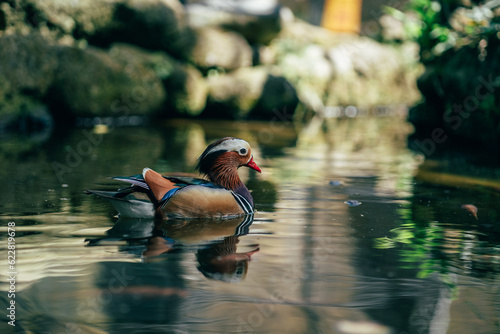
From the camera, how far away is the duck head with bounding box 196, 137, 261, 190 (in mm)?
5418

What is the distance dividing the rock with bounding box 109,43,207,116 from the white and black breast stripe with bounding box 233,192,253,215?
11733 millimetres

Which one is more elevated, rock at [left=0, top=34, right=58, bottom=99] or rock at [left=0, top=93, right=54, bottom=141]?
rock at [left=0, top=34, right=58, bottom=99]

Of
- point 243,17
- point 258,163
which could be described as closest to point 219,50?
point 243,17

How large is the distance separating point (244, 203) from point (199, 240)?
0.85m

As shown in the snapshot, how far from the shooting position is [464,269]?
4.29m

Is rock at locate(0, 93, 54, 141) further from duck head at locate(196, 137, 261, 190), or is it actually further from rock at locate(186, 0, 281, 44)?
duck head at locate(196, 137, 261, 190)

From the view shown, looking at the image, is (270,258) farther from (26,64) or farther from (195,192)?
(26,64)

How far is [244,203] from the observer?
5.50 meters

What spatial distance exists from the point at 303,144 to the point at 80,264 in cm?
839

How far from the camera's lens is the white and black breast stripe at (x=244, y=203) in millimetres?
5441

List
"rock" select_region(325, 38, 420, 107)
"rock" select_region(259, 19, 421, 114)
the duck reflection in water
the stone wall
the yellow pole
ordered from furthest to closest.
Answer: the yellow pole
"rock" select_region(325, 38, 420, 107)
"rock" select_region(259, 19, 421, 114)
the stone wall
the duck reflection in water

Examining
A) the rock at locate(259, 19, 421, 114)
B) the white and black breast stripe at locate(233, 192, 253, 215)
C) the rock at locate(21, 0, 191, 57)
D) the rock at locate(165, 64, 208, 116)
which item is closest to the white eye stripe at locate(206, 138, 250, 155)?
the white and black breast stripe at locate(233, 192, 253, 215)

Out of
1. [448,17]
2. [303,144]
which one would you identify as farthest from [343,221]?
[448,17]

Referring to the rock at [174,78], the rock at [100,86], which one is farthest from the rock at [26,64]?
the rock at [174,78]
